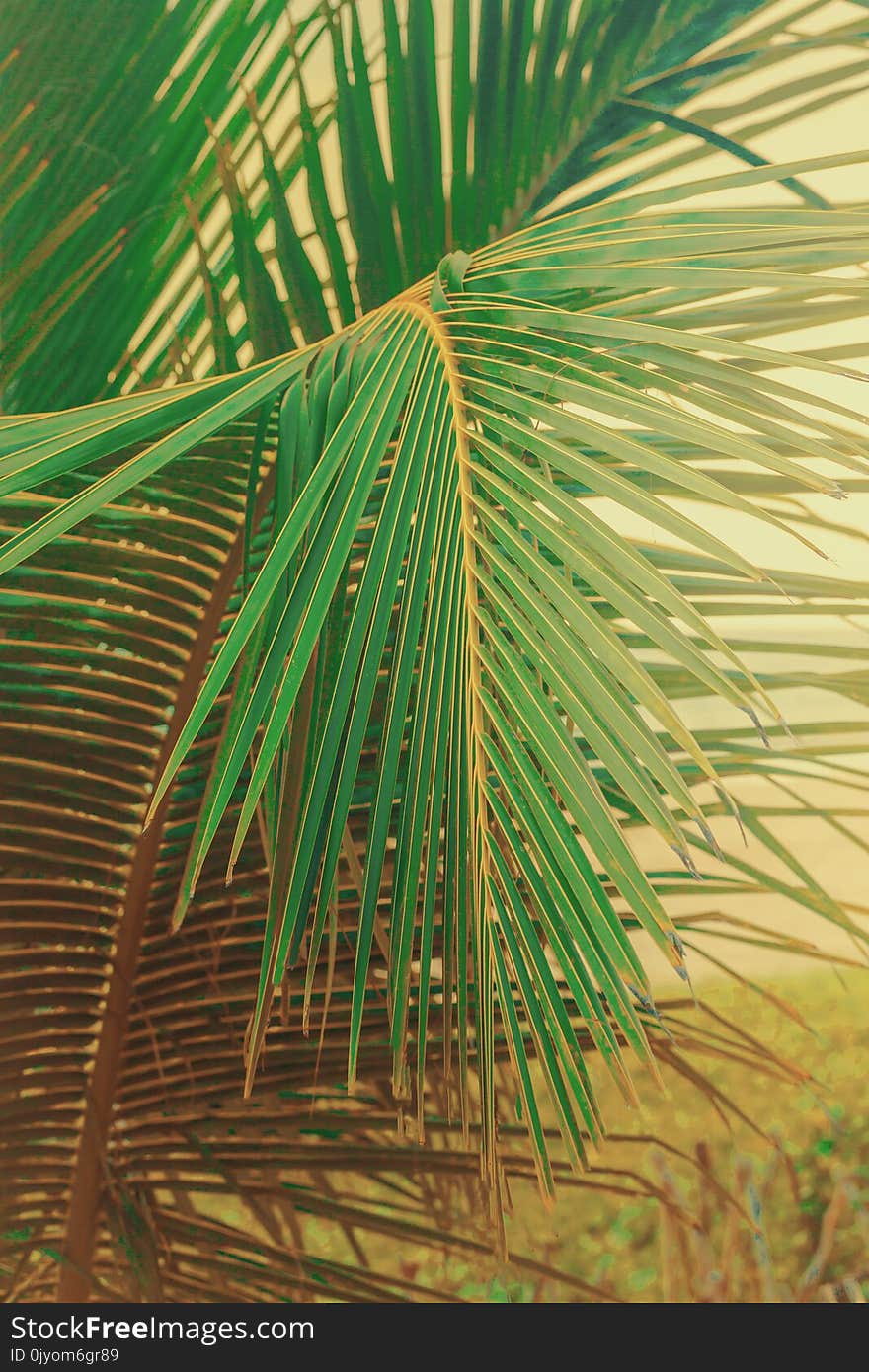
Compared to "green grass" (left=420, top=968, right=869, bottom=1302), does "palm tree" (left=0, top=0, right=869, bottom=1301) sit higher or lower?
higher

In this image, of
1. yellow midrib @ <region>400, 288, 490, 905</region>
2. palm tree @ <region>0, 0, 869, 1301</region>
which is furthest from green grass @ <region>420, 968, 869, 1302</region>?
yellow midrib @ <region>400, 288, 490, 905</region>

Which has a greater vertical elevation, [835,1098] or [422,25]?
[422,25]

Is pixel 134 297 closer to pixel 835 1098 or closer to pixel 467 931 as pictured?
pixel 467 931

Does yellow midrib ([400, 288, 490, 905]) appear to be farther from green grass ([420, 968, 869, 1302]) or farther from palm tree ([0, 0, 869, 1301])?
green grass ([420, 968, 869, 1302])

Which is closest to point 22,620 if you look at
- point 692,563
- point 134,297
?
point 134,297

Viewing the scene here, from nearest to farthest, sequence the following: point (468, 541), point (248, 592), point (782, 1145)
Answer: point (468, 541), point (248, 592), point (782, 1145)

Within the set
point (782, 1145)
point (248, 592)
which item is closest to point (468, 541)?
point (248, 592)

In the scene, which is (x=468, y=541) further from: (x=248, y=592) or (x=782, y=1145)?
(x=782, y=1145)

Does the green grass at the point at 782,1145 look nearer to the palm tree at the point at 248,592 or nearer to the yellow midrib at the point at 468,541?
the palm tree at the point at 248,592

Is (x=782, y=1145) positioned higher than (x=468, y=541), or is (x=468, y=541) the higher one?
(x=468, y=541)

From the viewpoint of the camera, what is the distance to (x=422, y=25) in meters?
0.73

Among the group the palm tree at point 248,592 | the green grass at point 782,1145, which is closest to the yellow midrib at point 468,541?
the palm tree at point 248,592

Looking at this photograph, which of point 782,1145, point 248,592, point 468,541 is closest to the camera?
point 468,541

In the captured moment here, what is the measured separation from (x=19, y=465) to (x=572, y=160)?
0.52 metres
